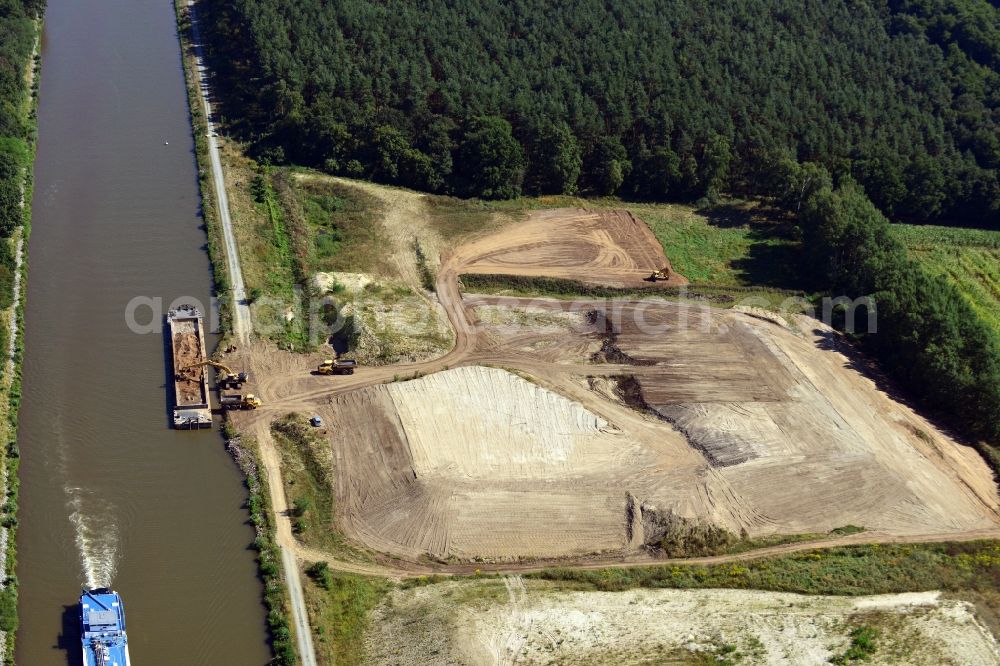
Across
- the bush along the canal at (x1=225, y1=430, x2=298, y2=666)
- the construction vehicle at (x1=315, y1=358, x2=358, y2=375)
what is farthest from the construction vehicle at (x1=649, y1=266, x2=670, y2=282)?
the bush along the canal at (x1=225, y1=430, x2=298, y2=666)

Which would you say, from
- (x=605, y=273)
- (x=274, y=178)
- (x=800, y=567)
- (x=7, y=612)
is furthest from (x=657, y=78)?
(x=7, y=612)

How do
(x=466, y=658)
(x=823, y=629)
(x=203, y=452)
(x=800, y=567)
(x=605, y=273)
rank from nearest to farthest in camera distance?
(x=466, y=658) < (x=823, y=629) < (x=800, y=567) < (x=203, y=452) < (x=605, y=273)

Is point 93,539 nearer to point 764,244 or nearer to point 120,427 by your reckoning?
point 120,427

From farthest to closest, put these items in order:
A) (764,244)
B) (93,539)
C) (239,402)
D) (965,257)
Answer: (965,257) → (764,244) → (239,402) → (93,539)

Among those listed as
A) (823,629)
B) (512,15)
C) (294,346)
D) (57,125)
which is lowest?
(823,629)

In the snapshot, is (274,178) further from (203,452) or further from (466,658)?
(466,658)

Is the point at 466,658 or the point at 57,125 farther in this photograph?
the point at 57,125

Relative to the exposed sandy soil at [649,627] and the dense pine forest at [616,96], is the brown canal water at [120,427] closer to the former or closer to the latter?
the exposed sandy soil at [649,627]

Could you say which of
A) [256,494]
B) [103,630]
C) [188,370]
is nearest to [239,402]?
[188,370]
